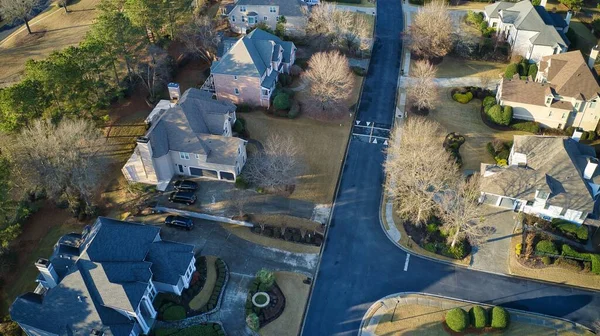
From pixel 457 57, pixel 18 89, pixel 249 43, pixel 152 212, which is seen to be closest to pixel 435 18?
pixel 457 57

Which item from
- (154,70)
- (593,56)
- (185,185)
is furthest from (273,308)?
(593,56)

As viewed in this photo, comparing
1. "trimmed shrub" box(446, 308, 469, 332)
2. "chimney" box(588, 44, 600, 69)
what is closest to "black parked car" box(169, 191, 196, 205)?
"trimmed shrub" box(446, 308, 469, 332)

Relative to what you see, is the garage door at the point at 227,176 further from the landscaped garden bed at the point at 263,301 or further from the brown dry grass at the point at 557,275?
the brown dry grass at the point at 557,275

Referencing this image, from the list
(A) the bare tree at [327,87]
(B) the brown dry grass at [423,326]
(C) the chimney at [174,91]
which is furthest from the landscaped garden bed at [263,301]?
(C) the chimney at [174,91]

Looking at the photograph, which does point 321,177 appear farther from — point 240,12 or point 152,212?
point 240,12

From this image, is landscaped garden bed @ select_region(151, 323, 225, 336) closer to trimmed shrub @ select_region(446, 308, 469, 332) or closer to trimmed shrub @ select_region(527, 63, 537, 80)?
trimmed shrub @ select_region(446, 308, 469, 332)

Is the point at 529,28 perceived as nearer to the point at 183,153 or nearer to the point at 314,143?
the point at 314,143

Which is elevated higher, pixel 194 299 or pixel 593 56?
pixel 593 56
